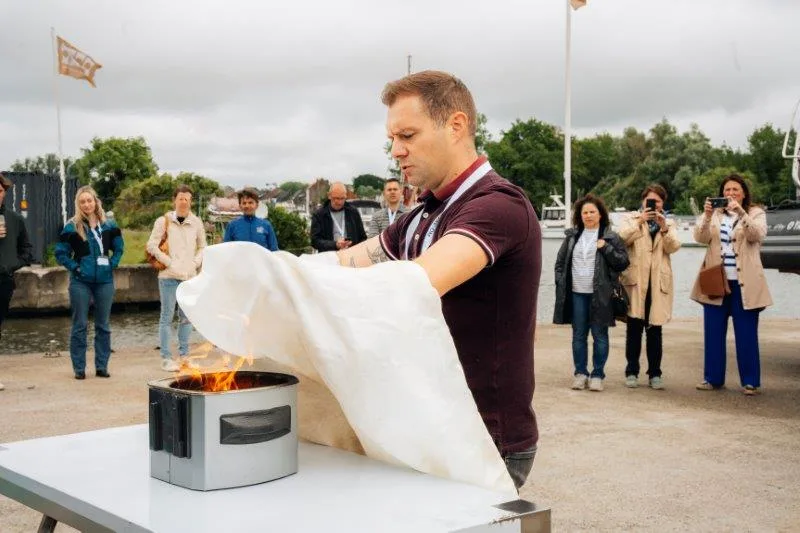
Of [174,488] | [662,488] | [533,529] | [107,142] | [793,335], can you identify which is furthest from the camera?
[107,142]

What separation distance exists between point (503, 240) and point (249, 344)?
693 millimetres

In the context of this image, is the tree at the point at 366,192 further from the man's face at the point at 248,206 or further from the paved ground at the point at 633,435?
the paved ground at the point at 633,435

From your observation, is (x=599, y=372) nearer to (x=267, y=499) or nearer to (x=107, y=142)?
(x=267, y=499)

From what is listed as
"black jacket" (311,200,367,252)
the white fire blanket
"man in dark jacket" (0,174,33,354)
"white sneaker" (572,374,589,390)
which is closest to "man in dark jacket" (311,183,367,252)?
"black jacket" (311,200,367,252)

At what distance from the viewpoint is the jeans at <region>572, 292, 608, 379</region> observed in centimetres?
1002

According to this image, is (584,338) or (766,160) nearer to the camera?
(584,338)

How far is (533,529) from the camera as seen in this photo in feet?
6.26

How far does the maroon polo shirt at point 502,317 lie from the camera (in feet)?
8.25

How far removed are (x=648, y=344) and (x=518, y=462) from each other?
26.0ft

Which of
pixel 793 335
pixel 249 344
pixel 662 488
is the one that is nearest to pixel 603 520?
pixel 662 488

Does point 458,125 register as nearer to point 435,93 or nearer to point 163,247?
point 435,93

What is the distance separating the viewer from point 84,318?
10.8m

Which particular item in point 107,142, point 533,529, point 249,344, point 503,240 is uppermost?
point 107,142

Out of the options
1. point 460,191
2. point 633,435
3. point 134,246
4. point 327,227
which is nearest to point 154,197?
point 134,246
